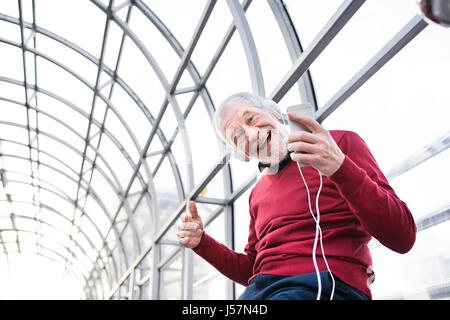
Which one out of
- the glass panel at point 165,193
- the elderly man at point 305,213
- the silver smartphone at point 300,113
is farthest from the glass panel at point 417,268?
the glass panel at point 165,193

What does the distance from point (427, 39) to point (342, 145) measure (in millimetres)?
2016

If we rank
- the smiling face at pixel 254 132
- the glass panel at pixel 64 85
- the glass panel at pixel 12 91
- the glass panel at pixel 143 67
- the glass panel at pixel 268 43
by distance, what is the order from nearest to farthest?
the smiling face at pixel 254 132 < the glass panel at pixel 268 43 < the glass panel at pixel 143 67 < the glass panel at pixel 64 85 < the glass panel at pixel 12 91

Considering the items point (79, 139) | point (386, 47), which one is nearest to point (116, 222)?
point (79, 139)

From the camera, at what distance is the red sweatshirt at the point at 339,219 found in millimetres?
1103

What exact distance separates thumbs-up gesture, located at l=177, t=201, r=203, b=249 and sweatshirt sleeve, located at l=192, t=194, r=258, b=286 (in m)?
0.04

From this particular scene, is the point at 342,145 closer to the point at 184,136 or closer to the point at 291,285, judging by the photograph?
the point at 291,285

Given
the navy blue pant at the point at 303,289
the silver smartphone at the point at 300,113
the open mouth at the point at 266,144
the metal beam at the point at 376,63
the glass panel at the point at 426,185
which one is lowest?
the navy blue pant at the point at 303,289

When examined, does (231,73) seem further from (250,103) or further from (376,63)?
(250,103)

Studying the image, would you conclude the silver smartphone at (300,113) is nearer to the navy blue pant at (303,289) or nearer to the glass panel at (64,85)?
the navy blue pant at (303,289)

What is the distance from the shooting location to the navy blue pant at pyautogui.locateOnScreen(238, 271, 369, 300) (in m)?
1.10

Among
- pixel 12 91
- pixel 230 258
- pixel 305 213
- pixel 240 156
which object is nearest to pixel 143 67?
pixel 12 91

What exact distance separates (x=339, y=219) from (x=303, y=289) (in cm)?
29

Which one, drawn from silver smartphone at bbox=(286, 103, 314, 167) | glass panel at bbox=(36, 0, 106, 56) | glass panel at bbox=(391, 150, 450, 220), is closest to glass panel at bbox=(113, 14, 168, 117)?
glass panel at bbox=(36, 0, 106, 56)
